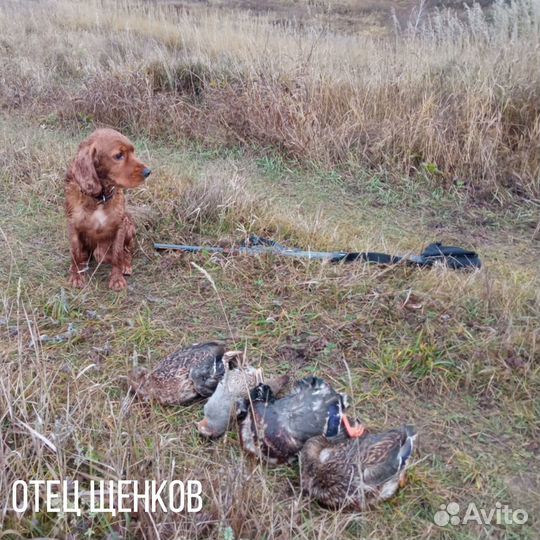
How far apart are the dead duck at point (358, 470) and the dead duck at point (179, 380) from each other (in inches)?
24.4

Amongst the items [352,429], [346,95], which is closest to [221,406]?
[352,429]

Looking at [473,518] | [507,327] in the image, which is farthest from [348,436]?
[507,327]

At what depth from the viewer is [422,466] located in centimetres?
245

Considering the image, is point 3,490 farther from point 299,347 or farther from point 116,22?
point 116,22

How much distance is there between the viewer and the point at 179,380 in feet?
8.88

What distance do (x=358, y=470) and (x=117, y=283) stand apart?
2.11 m

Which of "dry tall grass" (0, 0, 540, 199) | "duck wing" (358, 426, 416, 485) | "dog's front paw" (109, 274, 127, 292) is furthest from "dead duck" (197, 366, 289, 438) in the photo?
"dry tall grass" (0, 0, 540, 199)

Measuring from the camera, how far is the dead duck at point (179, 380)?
2.70 m

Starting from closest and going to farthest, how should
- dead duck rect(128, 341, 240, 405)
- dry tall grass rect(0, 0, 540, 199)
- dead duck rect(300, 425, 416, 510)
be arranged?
1. dead duck rect(300, 425, 416, 510)
2. dead duck rect(128, 341, 240, 405)
3. dry tall grass rect(0, 0, 540, 199)

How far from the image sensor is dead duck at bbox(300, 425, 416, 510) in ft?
7.13

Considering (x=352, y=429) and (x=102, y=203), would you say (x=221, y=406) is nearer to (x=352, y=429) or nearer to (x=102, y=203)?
(x=352, y=429)

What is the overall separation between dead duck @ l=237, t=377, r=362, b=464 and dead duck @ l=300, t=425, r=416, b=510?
0.11 metres

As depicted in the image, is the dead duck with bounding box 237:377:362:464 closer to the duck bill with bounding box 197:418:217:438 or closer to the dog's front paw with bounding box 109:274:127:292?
the duck bill with bounding box 197:418:217:438

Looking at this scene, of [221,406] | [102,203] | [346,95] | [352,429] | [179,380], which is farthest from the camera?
[346,95]
